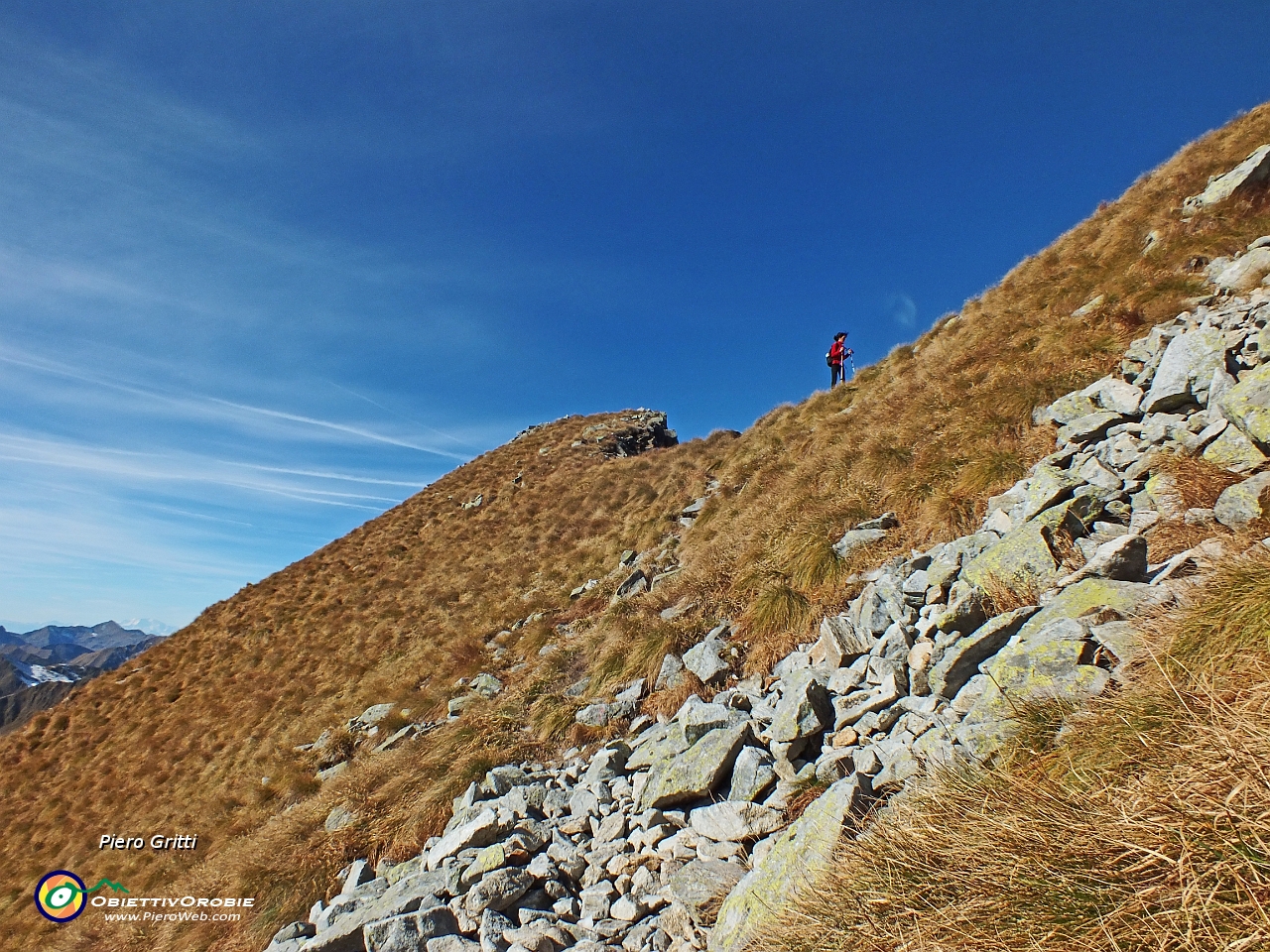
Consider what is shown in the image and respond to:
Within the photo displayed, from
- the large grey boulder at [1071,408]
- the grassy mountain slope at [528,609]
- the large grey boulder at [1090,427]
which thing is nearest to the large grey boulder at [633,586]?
the grassy mountain slope at [528,609]

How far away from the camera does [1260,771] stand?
261cm

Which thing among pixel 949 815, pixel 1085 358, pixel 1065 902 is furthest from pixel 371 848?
pixel 1085 358

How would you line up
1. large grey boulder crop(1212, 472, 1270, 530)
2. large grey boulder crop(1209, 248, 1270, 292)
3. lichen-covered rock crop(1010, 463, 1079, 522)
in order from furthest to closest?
large grey boulder crop(1209, 248, 1270, 292) → lichen-covered rock crop(1010, 463, 1079, 522) → large grey boulder crop(1212, 472, 1270, 530)

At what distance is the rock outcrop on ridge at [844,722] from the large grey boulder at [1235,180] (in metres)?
6.76

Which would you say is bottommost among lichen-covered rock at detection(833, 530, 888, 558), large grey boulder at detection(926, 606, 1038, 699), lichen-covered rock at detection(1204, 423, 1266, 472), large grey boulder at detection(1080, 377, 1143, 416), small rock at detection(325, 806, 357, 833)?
small rock at detection(325, 806, 357, 833)

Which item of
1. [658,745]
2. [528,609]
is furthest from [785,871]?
[528,609]

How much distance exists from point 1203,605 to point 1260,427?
123 inches

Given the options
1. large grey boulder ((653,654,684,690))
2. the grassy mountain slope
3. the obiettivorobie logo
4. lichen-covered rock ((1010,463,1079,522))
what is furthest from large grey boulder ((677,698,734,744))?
the obiettivorobie logo

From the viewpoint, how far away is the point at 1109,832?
9.43ft

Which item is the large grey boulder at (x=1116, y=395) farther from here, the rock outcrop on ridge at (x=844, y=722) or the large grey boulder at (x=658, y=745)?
the large grey boulder at (x=658, y=745)

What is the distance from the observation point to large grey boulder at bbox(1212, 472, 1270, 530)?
488 cm

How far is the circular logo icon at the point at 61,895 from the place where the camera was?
45.0ft

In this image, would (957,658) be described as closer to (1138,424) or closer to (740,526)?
(1138,424)

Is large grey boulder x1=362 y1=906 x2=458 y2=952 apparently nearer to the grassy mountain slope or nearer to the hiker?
the grassy mountain slope
